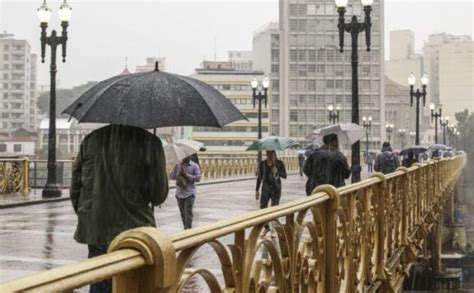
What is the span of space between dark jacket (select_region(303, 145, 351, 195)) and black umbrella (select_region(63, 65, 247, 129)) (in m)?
4.58

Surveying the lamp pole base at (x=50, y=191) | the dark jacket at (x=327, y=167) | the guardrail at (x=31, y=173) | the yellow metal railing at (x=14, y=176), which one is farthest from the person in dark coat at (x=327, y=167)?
the yellow metal railing at (x=14, y=176)

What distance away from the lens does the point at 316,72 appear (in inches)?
4250

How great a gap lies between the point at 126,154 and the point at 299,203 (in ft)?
3.94

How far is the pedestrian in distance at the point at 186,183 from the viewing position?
956 cm

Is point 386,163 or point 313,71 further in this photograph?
point 313,71

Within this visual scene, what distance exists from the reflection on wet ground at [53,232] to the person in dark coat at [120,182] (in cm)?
63

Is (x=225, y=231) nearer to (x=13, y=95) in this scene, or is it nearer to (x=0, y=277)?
(x=0, y=277)

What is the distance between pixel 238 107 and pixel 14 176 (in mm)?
71279

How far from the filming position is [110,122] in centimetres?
438

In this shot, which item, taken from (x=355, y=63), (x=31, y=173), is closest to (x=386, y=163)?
(x=355, y=63)

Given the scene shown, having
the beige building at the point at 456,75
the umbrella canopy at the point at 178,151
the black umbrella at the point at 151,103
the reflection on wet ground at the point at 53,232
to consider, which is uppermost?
the beige building at the point at 456,75

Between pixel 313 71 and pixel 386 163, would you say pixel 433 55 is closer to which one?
pixel 313 71

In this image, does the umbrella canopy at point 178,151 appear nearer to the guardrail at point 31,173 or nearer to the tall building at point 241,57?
the guardrail at point 31,173

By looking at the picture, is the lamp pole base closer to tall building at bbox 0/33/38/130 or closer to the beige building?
tall building at bbox 0/33/38/130
